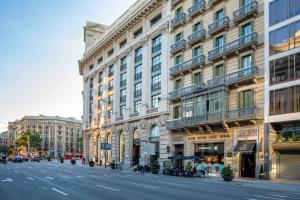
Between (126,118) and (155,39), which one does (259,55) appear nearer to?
(155,39)

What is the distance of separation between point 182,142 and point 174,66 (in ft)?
32.3

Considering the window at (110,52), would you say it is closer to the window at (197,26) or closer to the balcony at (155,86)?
the balcony at (155,86)

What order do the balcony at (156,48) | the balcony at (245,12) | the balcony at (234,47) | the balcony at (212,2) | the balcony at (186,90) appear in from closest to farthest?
the balcony at (234,47)
the balcony at (245,12)
the balcony at (212,2)
the balcony at (186,90)
the balcony at (156,48)

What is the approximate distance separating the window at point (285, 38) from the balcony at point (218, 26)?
6807 mm

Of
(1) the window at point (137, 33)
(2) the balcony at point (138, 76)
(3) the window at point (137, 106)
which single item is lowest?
(3) the window at point (137, 106)

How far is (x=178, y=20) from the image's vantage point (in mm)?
50500

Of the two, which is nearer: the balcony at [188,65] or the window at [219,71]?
the window at [219,71]

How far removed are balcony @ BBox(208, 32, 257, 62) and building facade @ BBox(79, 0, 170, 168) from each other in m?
11.1

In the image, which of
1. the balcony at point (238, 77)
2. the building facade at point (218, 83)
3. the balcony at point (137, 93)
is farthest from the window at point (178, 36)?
the balcony at point (137, 93)

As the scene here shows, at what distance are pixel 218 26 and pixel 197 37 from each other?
3992 mm

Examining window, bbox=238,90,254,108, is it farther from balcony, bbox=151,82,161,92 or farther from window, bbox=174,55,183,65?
balcony, bbox=151,82,161,92

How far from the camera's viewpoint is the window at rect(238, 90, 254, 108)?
37.9m

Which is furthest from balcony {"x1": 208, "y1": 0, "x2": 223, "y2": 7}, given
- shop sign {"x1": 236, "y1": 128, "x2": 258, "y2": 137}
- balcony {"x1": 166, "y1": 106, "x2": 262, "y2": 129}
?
shop sign {"x1": 236, "y1": 128, "x2": 258, "y2": 137}

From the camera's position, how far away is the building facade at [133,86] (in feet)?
177
